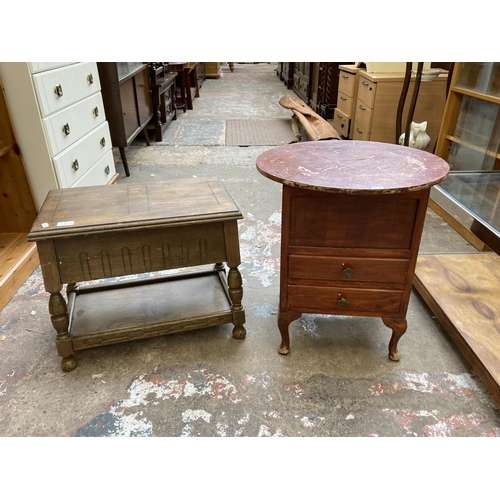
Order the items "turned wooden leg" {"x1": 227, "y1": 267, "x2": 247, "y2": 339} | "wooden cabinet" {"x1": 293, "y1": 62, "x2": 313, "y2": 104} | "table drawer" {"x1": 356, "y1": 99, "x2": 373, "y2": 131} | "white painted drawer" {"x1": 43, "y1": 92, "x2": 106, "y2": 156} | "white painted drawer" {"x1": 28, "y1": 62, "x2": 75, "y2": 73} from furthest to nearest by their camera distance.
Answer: "wooden cabinet" {"x1": 293, "y1": 62, "x2": 313, "y2": 104} → "table drawer" {"x1": 356, "y1": 99, "x2": 373, "y2": 131} → "white painted drawer" {"x1": 43, "y1": 92, "x2": 106, "y2": 156} → "white painted drawer" {"x1": 28, "y1": 62, "x2": 75, "y2": 73} → "turned wooden leg" {"x1": 227, "y1": 267, "x2": 247, "y2": 339}

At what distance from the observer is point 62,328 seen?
154 centimetres

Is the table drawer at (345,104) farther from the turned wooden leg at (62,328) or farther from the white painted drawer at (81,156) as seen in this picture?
the turned wooden leg at (62,328)

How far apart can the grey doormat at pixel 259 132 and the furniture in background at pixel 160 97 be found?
0.82 meters

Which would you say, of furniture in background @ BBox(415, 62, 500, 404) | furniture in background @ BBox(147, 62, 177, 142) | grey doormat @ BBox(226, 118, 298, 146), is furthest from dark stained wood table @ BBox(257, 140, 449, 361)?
furniture in background @ BBox(147, 62, 177, 142)

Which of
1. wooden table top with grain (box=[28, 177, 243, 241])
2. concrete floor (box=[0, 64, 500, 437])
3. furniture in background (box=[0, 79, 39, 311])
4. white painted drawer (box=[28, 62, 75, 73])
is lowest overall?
concrete floor (box=[0, 64, 500, 437])

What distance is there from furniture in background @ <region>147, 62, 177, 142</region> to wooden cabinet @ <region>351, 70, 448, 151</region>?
7.36ft

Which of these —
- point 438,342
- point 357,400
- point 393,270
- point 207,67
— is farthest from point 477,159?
point 207,67

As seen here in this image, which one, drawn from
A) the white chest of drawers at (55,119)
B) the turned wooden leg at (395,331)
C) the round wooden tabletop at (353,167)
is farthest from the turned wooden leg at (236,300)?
the white chest of drawers at (55,119)

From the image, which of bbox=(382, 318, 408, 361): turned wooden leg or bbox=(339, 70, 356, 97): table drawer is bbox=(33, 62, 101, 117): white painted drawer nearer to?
bbox=(382, 318, 408, 361): turned wooden leg

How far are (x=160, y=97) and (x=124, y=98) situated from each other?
1.35 meters

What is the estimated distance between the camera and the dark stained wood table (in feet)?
4.24

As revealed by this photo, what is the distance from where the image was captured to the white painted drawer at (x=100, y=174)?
2752mm

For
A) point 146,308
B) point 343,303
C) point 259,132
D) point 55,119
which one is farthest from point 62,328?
point 259,132

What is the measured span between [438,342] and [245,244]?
4.13ft
